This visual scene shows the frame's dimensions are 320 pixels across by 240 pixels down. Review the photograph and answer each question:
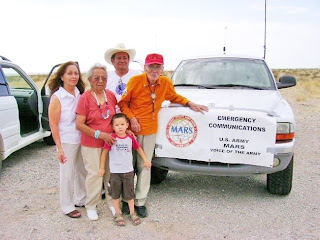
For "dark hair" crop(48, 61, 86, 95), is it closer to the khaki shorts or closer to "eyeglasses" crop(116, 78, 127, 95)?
"eyeglasses" crop(116, 78, 127, 95)

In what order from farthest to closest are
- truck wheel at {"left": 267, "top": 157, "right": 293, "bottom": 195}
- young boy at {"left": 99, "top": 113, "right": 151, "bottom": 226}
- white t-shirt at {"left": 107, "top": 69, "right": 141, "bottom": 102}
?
truck wheel at {"left": 267, "top": 157, "right": 293, "bottom": 195} → white t-shirt at {"left": 107, "top": 69, "right": 141, "bottom": 102} → young boy at {"left": 99, "top": 113, "right": 151, "bottom": 226}

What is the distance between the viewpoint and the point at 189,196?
14.6ft

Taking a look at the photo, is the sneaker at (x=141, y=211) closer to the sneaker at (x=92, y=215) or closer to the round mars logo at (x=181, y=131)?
the sneaker at (x=92, y=215)

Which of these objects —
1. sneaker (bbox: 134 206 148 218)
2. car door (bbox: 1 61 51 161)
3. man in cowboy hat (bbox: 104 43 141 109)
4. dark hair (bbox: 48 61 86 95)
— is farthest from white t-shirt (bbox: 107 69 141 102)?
car door (bbox: 1 61 51 161)

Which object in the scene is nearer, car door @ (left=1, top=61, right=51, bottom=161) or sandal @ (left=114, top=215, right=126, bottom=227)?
sandal @ (left=114, top=215, right=126, bottom=227)

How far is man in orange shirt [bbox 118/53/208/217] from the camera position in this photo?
3.69m

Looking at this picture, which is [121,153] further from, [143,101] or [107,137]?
[143,101]

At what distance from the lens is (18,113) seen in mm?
5961

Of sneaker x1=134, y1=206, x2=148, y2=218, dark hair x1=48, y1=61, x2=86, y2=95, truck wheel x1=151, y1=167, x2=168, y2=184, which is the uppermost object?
dark hair x1=48, y1=61, x2=86, y2=95

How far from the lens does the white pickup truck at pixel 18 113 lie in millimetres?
5309

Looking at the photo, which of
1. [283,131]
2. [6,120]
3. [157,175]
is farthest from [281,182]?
[6,120]

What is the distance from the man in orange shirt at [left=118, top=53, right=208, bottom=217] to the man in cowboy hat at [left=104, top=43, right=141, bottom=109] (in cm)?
37

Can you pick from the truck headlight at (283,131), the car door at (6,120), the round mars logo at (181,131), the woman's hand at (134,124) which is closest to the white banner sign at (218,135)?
the round mars logo at (181,131)

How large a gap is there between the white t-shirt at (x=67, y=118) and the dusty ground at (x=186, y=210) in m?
0.87
